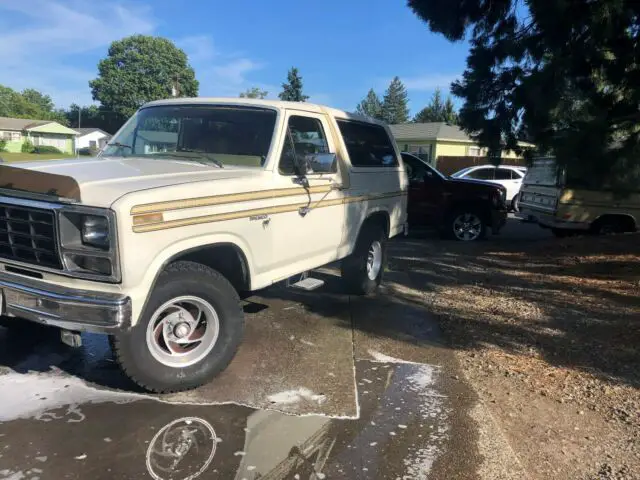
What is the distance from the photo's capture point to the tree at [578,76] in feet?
19.7

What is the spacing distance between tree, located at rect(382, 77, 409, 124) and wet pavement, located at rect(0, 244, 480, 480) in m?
93.7

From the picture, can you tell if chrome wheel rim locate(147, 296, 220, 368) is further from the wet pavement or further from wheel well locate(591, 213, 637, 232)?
wheel well locate(591, 213, 637, 232)

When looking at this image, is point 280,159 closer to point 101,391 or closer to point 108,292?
point 108,292

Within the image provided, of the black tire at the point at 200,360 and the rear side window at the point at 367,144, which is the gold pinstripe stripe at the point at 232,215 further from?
the rear side window at the point at 367,144

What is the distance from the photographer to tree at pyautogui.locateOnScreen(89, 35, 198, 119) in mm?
86438

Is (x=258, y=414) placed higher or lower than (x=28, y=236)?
lower

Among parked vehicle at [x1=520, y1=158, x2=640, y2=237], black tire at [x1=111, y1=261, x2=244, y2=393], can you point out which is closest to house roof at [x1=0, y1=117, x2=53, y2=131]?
parked vehicle at [x1=520, y1=158, x2=640, y2=237]

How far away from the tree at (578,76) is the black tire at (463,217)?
375 cm

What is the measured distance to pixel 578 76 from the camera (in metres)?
6.60

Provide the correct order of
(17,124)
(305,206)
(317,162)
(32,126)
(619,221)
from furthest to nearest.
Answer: (17,124) → (32,126) → (619,221) → (305,206) → (317,162)

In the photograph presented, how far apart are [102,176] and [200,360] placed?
147cm

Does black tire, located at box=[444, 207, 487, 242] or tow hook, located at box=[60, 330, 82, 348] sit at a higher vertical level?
tow hook, located at box=[60, 330, 82, 348]

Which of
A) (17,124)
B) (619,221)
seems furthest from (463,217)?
(17,124)

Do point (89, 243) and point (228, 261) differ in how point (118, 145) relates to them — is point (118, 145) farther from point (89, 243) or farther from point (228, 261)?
point (89, 243)
